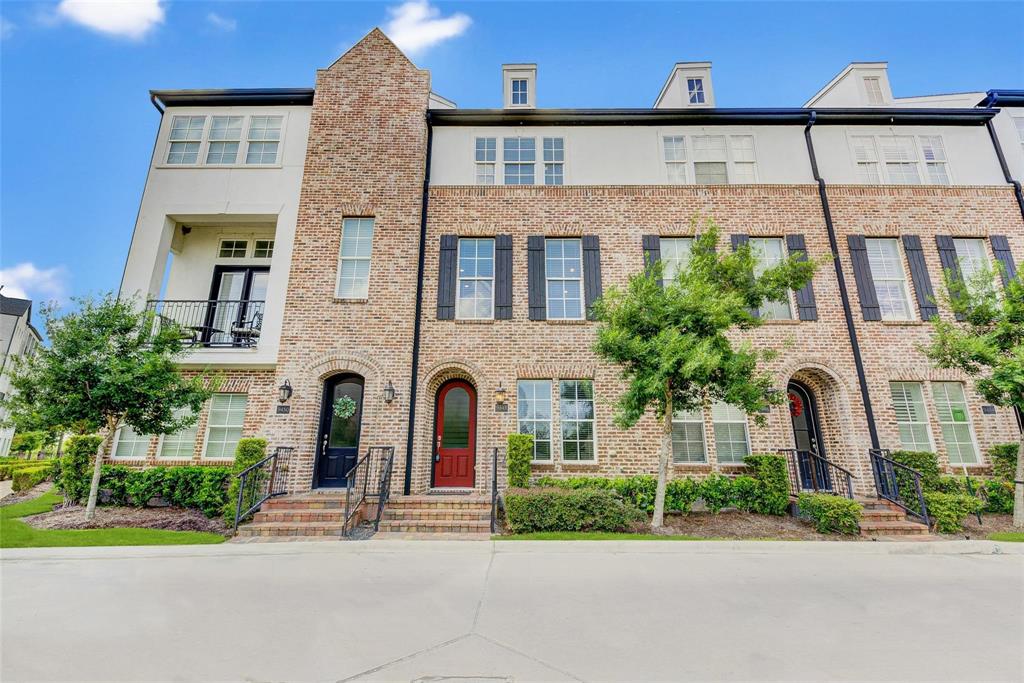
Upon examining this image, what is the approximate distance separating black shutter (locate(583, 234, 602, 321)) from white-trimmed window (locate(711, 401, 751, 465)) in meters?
3.65

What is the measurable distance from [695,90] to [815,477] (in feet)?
34.6

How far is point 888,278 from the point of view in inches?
409

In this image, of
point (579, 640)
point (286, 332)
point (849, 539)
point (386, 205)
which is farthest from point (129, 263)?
point (849, 539)

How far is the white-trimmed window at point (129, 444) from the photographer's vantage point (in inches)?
369

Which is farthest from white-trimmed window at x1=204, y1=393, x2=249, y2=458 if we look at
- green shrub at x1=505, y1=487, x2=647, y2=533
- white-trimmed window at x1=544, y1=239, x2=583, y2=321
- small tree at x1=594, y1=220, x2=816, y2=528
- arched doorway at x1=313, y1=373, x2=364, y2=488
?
small tree at x1=594, y1=220, x2=816, y2=528

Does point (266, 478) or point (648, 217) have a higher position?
point (648, 217)

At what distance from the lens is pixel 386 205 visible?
10484mm

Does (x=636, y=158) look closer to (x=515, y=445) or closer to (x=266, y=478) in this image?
(x=515, y=445)

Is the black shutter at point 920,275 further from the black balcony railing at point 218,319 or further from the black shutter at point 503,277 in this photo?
the black balcony railing at point 218,319

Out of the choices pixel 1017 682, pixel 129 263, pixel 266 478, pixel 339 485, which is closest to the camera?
pixel 1017 682

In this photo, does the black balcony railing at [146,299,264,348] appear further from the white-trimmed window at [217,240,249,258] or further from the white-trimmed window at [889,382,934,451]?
the white-trimmed window at [889,382,934,451]

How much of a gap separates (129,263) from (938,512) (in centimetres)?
1749

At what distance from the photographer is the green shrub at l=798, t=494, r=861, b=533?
7258 mm

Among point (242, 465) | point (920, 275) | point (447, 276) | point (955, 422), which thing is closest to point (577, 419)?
point (447, 276)
